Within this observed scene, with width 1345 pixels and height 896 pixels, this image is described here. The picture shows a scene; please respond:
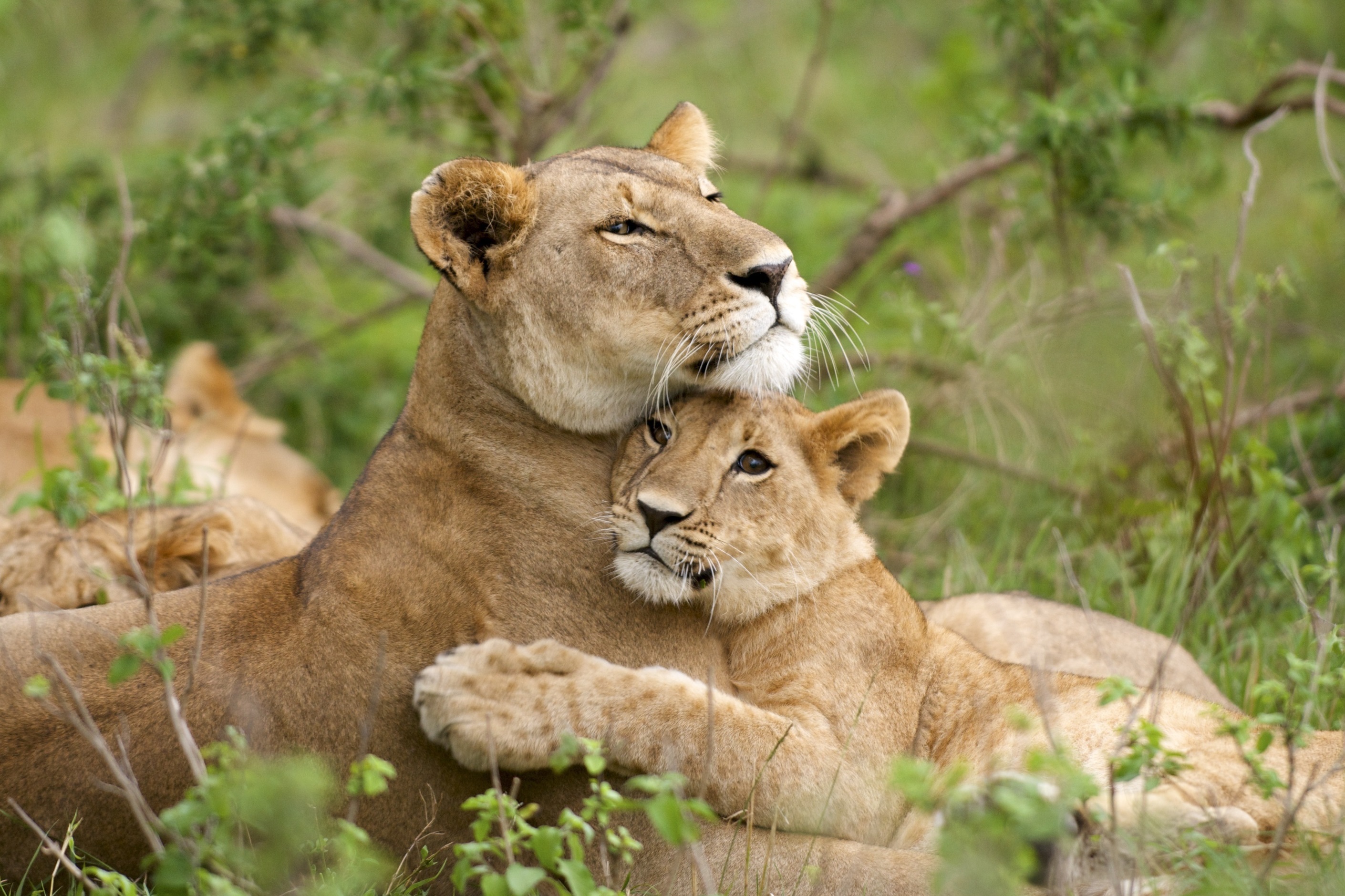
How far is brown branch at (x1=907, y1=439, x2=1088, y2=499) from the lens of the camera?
5.51 metres

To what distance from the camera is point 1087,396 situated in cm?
532

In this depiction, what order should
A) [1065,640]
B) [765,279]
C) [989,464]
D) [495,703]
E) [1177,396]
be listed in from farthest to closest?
[989,464] → [1177,396] → [1065,640] → [765,279] → [495,703]

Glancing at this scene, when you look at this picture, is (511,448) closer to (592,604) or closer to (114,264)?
(592,604)

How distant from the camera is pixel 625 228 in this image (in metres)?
3.43

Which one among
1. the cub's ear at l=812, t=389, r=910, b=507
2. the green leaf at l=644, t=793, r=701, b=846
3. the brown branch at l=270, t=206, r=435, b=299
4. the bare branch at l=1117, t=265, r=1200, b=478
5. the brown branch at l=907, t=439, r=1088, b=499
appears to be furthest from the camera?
the brown branch at l=270, t=206, r=435, b=299

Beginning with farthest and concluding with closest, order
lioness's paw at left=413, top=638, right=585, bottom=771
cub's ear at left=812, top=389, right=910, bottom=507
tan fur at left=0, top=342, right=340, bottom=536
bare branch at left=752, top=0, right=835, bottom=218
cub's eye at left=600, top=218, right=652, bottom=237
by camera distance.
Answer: bare branch at left=752, top=0, right=835, bottom=218 < tan fur at left=0, top=342, right=340, bottom=536 < cub's ear at left=812, top=389, right=910, bottom=507 < cub's eye at left=600, top=218, right=652, bottom=237 < lioness's paw at left=413, top=638, right=585, bottom=771

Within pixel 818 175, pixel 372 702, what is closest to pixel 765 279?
pixel 372 702

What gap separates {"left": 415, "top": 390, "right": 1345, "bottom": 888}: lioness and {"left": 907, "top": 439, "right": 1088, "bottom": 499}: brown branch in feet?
5.76

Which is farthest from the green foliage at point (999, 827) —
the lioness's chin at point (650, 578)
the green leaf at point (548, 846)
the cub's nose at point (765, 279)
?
the cub's nose at point (765, 279)

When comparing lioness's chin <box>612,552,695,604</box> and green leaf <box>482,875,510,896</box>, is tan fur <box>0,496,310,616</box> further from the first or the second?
green leaf <box>482,875,510,896</box>

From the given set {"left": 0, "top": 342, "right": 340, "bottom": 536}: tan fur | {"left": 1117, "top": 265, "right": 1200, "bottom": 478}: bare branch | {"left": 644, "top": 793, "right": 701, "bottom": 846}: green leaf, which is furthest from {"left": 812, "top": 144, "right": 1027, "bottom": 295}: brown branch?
{"left": 644, "top": 793, "right": 701, "bottom": 846}: green leaf

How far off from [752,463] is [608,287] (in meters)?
0.61

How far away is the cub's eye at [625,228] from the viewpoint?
342 centimetres

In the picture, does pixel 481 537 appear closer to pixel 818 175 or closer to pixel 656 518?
pixel 656 518
